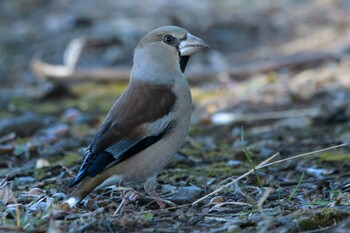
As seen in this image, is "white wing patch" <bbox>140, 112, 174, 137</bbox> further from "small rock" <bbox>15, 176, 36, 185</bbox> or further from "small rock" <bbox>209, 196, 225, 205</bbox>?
"small rock" <bbox>15, 176, 36, 185</bbox>

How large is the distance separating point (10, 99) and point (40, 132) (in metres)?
1.81

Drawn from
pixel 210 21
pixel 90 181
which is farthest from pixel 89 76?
pixel 90 181

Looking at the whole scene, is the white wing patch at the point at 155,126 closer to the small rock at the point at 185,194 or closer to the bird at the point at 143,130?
the bird at the point at 143,130

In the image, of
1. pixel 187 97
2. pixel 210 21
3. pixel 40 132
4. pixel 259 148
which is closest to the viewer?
pixel 187 97

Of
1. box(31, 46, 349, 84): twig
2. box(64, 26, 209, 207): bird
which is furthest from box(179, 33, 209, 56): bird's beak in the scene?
box(31, 46, 349, 84): twig

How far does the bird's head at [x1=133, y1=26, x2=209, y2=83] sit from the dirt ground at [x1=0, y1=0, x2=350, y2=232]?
0.60 m

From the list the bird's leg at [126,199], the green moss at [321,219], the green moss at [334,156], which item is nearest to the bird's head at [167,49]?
the bird's leg at [126,199]

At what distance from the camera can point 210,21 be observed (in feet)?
33.6

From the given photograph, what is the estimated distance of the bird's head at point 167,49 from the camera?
4.47m

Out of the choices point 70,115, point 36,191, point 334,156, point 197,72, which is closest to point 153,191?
point 36,191

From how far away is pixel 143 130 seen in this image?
158 inches

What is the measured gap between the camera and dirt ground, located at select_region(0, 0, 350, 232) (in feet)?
11.6

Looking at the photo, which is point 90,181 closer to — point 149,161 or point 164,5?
point 149,161

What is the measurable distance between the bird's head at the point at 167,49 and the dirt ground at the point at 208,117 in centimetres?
60
